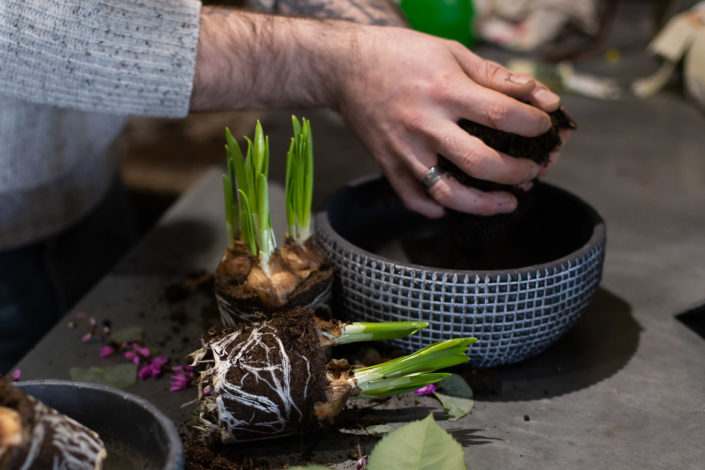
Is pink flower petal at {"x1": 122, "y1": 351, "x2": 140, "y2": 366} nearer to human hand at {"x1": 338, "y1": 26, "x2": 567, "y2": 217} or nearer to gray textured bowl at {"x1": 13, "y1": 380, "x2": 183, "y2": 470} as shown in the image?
gray textured bowl at {"x1": 13, "y1": 380, "x2": 183, "y2": 470}

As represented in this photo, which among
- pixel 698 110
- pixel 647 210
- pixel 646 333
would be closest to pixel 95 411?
pixel 646 333

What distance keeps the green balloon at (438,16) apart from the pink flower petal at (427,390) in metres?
1.17

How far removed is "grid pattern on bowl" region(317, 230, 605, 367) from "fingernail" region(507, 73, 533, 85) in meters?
0.22

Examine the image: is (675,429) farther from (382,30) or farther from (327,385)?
(382,30)

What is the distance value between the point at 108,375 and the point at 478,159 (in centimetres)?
52

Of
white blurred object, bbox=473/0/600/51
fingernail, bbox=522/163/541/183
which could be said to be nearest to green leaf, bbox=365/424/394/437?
fingernail, bbox=522/163/541/183

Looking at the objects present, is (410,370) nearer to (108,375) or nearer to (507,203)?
(507,203)

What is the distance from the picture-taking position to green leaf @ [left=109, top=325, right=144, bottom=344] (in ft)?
2.72

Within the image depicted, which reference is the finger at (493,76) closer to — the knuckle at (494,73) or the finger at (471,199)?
the knuckle at (494,73)

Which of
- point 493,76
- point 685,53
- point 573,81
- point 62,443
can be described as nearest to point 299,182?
point 493,76

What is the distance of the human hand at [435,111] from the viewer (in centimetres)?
73

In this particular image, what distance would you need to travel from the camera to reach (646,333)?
85 centimetres

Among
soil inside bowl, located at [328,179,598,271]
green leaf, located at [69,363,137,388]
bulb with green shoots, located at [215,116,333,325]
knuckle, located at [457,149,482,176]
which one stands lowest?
green leaf, located at [69,363,137,388]

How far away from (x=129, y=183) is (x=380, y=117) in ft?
5.36
